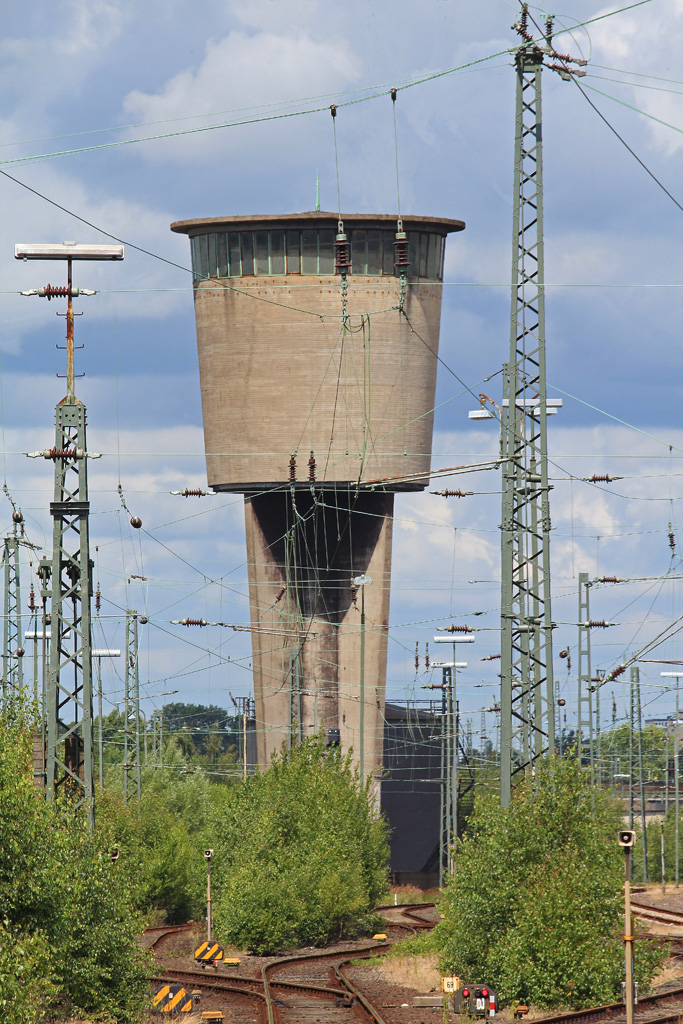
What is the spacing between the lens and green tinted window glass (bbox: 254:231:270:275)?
63.3 m

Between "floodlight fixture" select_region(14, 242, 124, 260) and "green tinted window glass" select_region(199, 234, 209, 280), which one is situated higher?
"green tinted window glass" select_region(199, 234, 209, 280)

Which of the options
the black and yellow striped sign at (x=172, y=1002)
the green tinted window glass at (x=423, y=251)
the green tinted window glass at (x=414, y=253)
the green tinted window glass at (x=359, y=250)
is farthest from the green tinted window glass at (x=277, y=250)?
the black and yellow striped sign at (x=172, y=1002)

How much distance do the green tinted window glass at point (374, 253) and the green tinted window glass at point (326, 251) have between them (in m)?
1.68

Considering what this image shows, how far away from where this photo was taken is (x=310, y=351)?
61938mm

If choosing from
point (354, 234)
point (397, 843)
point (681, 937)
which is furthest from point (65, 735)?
point (397, 843)

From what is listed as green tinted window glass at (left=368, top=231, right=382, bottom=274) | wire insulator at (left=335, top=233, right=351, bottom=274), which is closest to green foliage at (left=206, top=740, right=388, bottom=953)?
wire insulator at (left=335, top=233, right=351, bottom=274)

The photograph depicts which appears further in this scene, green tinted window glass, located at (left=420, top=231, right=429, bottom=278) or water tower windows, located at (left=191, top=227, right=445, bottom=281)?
green tinted window glass, located at (left=420, top=231, right=429, bottom=278)

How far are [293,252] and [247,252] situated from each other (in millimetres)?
2160

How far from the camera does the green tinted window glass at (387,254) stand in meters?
63.8

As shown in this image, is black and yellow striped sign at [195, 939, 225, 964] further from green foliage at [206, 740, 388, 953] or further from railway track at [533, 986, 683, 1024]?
railway track at [533, 986, 683, 1024]

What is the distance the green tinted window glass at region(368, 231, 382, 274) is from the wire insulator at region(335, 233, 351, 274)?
1.20 metres

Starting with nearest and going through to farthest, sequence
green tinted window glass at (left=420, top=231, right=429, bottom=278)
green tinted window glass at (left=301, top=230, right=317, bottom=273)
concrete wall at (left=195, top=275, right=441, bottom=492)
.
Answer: concrete wall at (left=195, top=275, right=441, bottom=492) → green tinted window glass at (left=301, top=230, right=317, bottom=273) → green tinted window glass at (left=420, top=231, right=429, bottom=278)

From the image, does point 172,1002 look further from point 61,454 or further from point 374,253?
point 374,253

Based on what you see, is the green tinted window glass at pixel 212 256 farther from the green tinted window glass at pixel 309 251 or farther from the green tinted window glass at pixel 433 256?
the green tinted window glass at pixel 433 256
